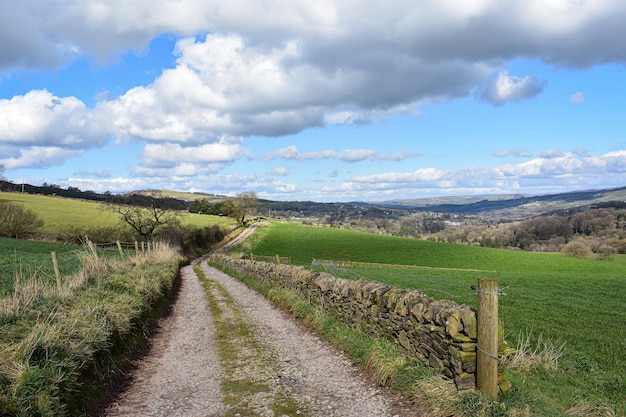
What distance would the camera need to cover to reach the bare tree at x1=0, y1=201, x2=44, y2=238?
43750mm

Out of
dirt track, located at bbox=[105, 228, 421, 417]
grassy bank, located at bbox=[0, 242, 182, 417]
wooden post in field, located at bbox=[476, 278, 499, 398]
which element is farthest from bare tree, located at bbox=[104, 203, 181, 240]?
wooden post in field, located at bbox=[476, 278, 499, 398]

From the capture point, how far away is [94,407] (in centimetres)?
596

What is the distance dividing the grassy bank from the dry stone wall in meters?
4.92

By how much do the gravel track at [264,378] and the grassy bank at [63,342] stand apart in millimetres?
597

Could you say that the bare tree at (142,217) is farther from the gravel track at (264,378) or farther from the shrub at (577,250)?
the shrub at (577,250)

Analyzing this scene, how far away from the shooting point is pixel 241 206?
9494 cm

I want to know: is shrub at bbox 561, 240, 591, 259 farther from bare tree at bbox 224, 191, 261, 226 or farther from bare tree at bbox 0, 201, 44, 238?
bare tree at bbox 0, 201, 44, 238

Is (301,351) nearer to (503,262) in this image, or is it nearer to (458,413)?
(458,413)

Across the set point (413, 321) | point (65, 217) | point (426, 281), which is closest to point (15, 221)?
point (65, 217)

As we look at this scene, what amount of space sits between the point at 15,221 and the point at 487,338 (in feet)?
169

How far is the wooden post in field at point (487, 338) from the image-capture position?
5715 millimetres

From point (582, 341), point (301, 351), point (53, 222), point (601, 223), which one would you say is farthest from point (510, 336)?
point (601, 223)

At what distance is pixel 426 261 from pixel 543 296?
29457mm

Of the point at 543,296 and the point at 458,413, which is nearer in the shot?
the point at 458,413
